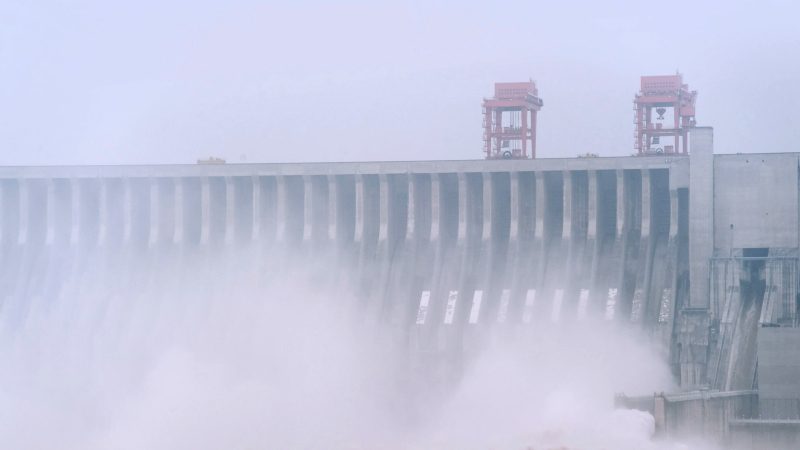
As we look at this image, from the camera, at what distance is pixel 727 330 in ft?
174

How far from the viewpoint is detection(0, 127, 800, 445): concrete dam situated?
178 feet

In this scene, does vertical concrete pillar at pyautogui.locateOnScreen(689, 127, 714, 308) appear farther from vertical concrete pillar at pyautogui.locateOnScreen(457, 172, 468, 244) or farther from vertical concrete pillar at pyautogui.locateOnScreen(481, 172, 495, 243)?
vertical concrete pillar at pyautogui.locateOnScreen(457, 172, 468, 244)

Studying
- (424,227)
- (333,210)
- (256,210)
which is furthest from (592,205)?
(256,210)

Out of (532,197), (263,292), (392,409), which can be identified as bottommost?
(392,409)

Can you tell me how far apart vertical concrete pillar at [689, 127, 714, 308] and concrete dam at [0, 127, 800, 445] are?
0.16 feet

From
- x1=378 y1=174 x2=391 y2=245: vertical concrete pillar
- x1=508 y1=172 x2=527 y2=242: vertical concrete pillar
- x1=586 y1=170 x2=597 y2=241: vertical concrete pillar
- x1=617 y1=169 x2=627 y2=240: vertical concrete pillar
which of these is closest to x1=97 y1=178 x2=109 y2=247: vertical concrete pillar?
x1=378 y1=174 x2=391 y2=245: vertical concrete pillar

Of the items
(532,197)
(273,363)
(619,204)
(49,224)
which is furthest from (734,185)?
(49,224)

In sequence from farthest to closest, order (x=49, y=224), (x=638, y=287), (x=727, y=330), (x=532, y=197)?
(x=49, y=224), (x=532, y=197), (x=638, y=287), (x=727, y=330)

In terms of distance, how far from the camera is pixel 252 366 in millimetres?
59562

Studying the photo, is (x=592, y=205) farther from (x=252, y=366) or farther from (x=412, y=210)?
(x=252, y=366)

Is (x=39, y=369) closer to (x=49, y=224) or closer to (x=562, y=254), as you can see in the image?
(x=49, y=224)

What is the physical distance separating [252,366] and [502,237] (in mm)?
10741

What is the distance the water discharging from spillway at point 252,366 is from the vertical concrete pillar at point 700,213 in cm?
300

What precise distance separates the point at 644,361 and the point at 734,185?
7.15 meters
